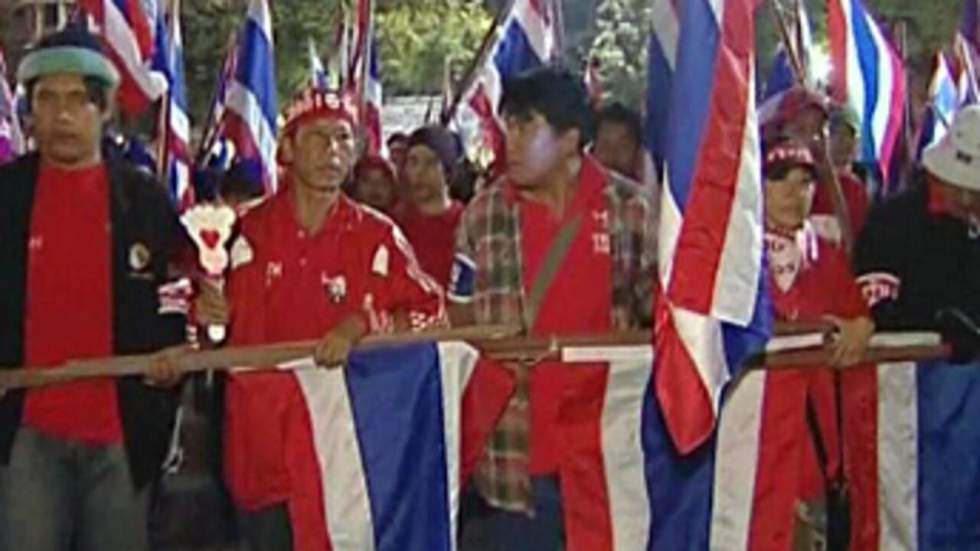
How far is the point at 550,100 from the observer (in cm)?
667

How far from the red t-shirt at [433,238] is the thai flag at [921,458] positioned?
248cm

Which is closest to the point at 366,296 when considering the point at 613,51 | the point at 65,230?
the point at 65,230

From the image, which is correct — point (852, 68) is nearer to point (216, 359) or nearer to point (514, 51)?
point (514, 51)

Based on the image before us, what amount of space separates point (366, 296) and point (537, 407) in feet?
2.14

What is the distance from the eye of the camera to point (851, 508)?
7.40 metres

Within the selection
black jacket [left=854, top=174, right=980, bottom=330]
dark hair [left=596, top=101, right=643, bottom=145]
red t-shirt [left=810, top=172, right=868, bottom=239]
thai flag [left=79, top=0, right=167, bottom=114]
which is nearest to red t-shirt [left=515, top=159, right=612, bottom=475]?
black jacket [left=854, top=174, right=980, bottom=330]

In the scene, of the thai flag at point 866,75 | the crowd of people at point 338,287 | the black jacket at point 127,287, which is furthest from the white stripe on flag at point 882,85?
the black jacket at point 127,287

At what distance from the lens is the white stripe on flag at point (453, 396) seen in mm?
6738

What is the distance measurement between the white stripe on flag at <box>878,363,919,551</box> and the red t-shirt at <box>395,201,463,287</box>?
2507 mm

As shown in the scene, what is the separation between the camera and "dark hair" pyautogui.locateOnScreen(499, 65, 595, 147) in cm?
668

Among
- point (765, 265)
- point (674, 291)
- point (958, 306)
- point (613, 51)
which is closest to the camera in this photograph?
point (674, 291)

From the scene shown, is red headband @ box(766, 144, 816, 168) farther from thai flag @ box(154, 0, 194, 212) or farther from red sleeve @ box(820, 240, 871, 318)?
thai flag @ box(154, 0, 194, 212)

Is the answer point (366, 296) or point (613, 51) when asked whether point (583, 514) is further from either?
point (613, 51)

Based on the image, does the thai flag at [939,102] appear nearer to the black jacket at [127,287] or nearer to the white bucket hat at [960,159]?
the white bucket hat at [960,159]
